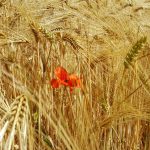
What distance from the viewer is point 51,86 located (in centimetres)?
111

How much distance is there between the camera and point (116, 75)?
127cm

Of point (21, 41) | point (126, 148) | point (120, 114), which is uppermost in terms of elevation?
point (21, 41)

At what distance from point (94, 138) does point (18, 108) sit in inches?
12.4

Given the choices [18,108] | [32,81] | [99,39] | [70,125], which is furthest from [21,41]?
[99,39]

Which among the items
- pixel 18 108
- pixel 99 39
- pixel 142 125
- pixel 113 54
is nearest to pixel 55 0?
pixel 99 39

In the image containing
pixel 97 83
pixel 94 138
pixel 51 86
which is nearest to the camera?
pixel 94 138

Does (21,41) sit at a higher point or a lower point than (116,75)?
higher

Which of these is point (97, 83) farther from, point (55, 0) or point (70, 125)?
point (55, 0)

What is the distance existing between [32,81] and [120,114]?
0.25 m

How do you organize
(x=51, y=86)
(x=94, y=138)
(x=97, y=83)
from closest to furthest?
1. (x=94, y=138)
2. (x=51, y=86)
3. (x=97, y=83)

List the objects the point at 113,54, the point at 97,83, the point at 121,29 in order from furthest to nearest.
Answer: the point at 121,29, the point at 113,54, the point at 97,83

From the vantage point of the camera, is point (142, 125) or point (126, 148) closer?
point (126, 148)

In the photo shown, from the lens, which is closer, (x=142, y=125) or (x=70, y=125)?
(x=70, y=125)

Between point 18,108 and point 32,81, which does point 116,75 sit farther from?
point 18,108
